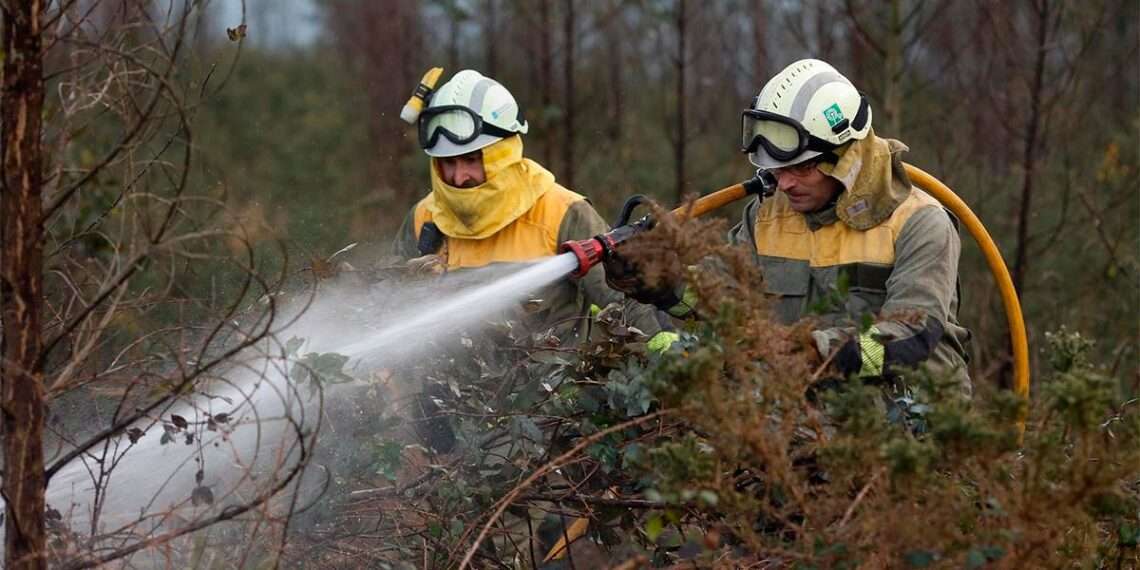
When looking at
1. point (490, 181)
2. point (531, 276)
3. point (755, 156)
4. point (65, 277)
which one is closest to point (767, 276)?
point (755, 156)

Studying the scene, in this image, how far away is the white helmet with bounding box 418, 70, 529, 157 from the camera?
488 centimetres

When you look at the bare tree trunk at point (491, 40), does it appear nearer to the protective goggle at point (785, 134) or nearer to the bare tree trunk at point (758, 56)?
the bare tree trunk at point (758, 56)

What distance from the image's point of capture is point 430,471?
400cm

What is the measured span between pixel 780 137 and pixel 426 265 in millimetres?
1347

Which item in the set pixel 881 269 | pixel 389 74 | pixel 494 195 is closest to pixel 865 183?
pixel 881 269

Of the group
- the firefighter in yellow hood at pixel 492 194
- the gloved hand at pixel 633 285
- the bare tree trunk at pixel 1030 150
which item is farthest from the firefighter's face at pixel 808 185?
the bare tree trunk at pixel 1030 150

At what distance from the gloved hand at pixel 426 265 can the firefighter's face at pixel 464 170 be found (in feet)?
1.00

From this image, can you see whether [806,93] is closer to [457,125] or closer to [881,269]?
[881,269]

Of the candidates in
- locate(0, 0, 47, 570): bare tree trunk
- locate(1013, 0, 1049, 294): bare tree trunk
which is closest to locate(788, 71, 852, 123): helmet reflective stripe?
locate(0, 0, 47, 570): bare tree trunk

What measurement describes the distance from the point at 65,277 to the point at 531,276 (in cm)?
167

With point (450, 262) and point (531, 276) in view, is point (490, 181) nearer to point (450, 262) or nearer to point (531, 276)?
point (450, 262)

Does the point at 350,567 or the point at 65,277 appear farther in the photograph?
the point at 350,567

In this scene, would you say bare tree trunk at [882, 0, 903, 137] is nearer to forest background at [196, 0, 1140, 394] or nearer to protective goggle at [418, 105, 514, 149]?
forest background at [196, 0, 1140, 394]

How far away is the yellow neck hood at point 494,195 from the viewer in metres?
4.90
